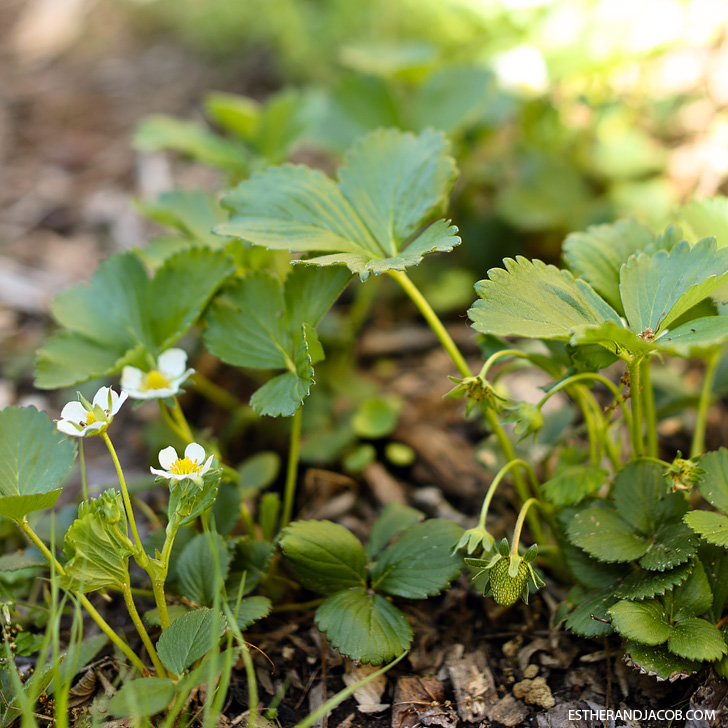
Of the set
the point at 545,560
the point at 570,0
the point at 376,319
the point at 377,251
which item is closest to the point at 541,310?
the point at 377,251

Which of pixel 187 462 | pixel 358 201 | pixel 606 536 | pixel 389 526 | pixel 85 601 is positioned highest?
pixel 358 201

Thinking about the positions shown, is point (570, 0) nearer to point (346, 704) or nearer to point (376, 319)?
point (376, 319)

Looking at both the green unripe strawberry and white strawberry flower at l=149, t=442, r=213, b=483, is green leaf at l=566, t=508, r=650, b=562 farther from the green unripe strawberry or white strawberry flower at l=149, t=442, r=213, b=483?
white strawberry flower at l=149, t=442, r=213, b=483

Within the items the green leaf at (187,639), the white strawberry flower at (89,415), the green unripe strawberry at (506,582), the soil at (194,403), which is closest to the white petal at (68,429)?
the white strawberry flower at (89,415)

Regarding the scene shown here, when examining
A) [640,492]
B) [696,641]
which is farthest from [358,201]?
[696,641]

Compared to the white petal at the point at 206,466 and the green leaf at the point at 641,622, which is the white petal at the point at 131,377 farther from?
the green leaf at the point at 641,622

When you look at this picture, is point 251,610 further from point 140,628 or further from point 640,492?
point 640,492

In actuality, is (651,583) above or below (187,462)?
below
